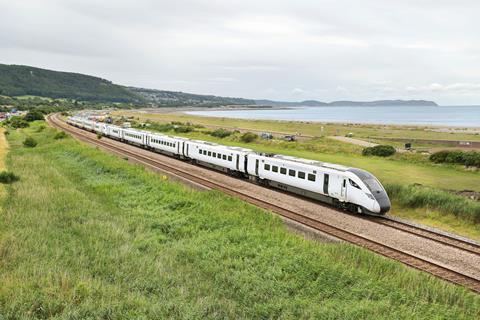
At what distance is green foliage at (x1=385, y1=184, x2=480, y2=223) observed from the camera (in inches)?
874

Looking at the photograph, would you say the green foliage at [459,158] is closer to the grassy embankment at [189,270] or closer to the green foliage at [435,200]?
the green foliage at [435,200]

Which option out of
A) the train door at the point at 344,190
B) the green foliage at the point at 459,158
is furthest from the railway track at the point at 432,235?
the green foliage at the point at 459,158

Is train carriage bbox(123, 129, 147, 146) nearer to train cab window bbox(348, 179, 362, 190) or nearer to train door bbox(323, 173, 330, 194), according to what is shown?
train door bbox(323, 173, 330, 194)

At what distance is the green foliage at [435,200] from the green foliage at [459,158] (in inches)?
538

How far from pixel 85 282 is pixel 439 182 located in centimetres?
2699

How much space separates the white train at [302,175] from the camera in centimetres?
2214

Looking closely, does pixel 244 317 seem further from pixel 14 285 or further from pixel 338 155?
pixel 338 155

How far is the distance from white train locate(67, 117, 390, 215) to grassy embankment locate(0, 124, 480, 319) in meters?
5.27

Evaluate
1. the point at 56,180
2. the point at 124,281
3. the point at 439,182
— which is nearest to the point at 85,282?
the point at 124,281

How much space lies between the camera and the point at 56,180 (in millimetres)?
29672

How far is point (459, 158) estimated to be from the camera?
3862 centimetres

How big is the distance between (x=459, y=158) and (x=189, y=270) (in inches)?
1320

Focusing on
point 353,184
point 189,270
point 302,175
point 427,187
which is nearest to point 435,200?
point 427,187

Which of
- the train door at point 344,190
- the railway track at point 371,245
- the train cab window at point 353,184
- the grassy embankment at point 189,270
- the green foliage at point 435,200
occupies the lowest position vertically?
the railway track at point 371,245
